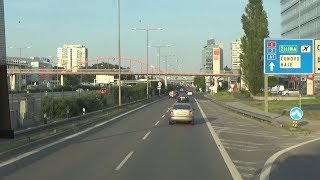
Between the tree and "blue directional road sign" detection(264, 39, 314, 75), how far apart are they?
1492 inches

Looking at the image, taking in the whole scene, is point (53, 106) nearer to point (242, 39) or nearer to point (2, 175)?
point (2, 175)

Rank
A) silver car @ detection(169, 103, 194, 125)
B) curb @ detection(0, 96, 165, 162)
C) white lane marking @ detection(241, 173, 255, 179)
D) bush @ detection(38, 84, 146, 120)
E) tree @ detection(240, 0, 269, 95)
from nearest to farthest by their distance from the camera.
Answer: white lane marking @ detection(241, 173, 255, 179) → curb @ detection(0, 96, 165, 162) → silver car @ detection(169, 103, 194, 125) → bush @ detection(38, 84, 146, 120) → tree @ detection(240, 0, 269, 95)

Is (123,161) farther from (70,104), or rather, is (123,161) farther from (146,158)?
(70,104)

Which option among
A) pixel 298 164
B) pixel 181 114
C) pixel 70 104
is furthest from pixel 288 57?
pixel 298 164

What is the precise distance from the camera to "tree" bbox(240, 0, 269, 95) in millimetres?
69175

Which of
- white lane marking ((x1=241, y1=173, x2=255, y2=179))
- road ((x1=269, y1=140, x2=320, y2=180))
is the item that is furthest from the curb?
road ((x1=269, y1=140, x2=320, y2=180))

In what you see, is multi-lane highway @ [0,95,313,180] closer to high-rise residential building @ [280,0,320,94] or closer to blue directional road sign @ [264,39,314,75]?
blue directional road sign @ [264,39,314,75]

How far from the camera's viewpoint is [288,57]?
3100 cm

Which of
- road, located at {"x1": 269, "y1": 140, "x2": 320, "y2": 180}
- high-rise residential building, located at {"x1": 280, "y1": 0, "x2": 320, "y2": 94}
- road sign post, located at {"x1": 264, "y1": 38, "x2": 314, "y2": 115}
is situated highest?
high-rise residential building, located at {"x1": 280, "y1": 0, "x2": 320, "y2": 94}

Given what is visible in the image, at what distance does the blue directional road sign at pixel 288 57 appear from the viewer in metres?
31.0

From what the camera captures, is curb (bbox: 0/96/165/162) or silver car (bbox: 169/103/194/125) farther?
silver car (bbox: 169/103/194/125)

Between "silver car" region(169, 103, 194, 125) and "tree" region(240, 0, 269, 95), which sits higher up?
"tree" region(240, 0, 269, 95)

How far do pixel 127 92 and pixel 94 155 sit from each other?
1910 inches

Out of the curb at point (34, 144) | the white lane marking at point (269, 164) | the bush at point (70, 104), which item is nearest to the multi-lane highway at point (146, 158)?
the white lane marking at point (269, 164)
